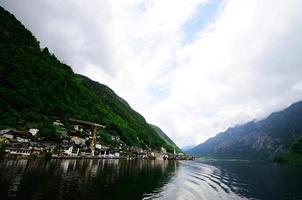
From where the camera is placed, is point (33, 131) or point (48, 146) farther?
point (33, 131)

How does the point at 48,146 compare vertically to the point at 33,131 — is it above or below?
below

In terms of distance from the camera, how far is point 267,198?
55.3m

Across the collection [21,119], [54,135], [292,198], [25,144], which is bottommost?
[292,198]

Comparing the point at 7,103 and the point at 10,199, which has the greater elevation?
the point at 7,103

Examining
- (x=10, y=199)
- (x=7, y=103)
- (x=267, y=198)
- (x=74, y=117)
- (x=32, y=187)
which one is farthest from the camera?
(x=74, y=117)

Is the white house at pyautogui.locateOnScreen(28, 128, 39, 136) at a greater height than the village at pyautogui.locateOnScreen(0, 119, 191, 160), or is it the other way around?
the white house at pyautogui.locateOnScreen(28, 128, 39, 136)

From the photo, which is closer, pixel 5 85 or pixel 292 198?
pixel 292 198

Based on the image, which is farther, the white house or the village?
the white house

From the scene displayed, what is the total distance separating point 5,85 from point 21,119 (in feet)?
130

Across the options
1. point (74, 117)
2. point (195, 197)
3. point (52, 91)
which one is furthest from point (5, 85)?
point (195, 197)

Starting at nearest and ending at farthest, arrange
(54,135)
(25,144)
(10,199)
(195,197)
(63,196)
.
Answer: (10,199), (63,196), (195,197), (25,144), (54,135)

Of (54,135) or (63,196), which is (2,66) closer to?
(54,135)

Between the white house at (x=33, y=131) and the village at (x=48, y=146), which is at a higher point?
the white house at (x=33, y=131)

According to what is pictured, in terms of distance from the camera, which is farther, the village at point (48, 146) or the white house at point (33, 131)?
the white house at point (33, 131)
